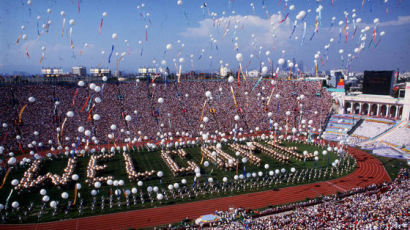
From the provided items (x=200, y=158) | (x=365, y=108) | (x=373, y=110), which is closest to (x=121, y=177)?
(x=200, y=158)

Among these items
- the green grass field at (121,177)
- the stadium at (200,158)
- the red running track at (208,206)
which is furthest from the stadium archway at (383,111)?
the red running track at (208,206)

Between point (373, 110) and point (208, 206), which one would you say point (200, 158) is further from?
point (373, 110)

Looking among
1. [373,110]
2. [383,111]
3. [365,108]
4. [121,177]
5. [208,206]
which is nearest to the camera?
[208,206]

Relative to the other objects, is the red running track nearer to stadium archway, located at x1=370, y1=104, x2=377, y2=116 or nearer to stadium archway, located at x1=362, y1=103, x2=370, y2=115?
stadium archway, located at x1=370, y1=104, x2=377, y2=116

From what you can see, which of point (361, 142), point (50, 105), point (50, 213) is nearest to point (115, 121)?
point (50, 105)

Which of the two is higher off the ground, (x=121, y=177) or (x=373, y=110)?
(x=373, y=110)

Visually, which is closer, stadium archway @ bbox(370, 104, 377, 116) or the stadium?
the stadium

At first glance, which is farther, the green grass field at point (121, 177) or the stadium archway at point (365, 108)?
the stadium archway at point (365, 108)

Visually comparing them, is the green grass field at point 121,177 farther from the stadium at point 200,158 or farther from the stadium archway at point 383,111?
the stadium archway at point 383,111

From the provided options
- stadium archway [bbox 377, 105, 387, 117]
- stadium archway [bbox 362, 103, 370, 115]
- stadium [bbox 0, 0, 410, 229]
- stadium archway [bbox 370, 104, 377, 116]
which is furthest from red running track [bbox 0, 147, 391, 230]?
stadium archway [bbox 362, 103, 370, 115]
